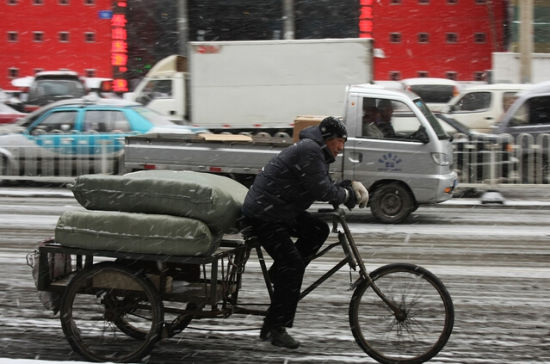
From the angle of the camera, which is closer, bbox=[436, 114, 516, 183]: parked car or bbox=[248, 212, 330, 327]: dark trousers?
bbox=[248, 212, 330, 327]: dark trousers

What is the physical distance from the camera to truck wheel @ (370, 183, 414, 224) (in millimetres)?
11500

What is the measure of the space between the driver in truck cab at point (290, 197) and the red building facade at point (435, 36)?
39705 millimetres

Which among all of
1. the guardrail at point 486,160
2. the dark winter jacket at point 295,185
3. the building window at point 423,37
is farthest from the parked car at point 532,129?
the building window at point 423,37

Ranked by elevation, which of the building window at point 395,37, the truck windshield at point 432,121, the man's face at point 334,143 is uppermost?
the building window at point 395,37

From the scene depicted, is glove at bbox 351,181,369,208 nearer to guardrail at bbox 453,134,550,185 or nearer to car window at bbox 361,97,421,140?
car window at bbox 361,97,421,140

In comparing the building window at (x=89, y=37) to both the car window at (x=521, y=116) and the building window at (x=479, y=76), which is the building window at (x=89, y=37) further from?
the car window at (x=521, y=116)

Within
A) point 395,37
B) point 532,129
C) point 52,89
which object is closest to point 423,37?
point 395,37

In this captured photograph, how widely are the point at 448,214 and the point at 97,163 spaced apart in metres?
6.60

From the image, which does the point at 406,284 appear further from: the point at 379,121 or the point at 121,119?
the point at 121,119

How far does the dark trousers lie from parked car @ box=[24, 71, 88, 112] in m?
22.4

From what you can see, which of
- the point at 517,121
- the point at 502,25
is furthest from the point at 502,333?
the point at 502,25

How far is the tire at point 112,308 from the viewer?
4.93 m

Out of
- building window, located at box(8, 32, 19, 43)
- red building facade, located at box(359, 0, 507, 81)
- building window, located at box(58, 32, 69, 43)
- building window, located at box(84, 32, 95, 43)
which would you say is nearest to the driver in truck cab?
red building facade, located at box(359, 0, 507, 81)

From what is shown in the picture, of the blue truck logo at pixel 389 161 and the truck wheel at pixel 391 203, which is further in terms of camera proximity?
the truck wheel at pixel 391 203
